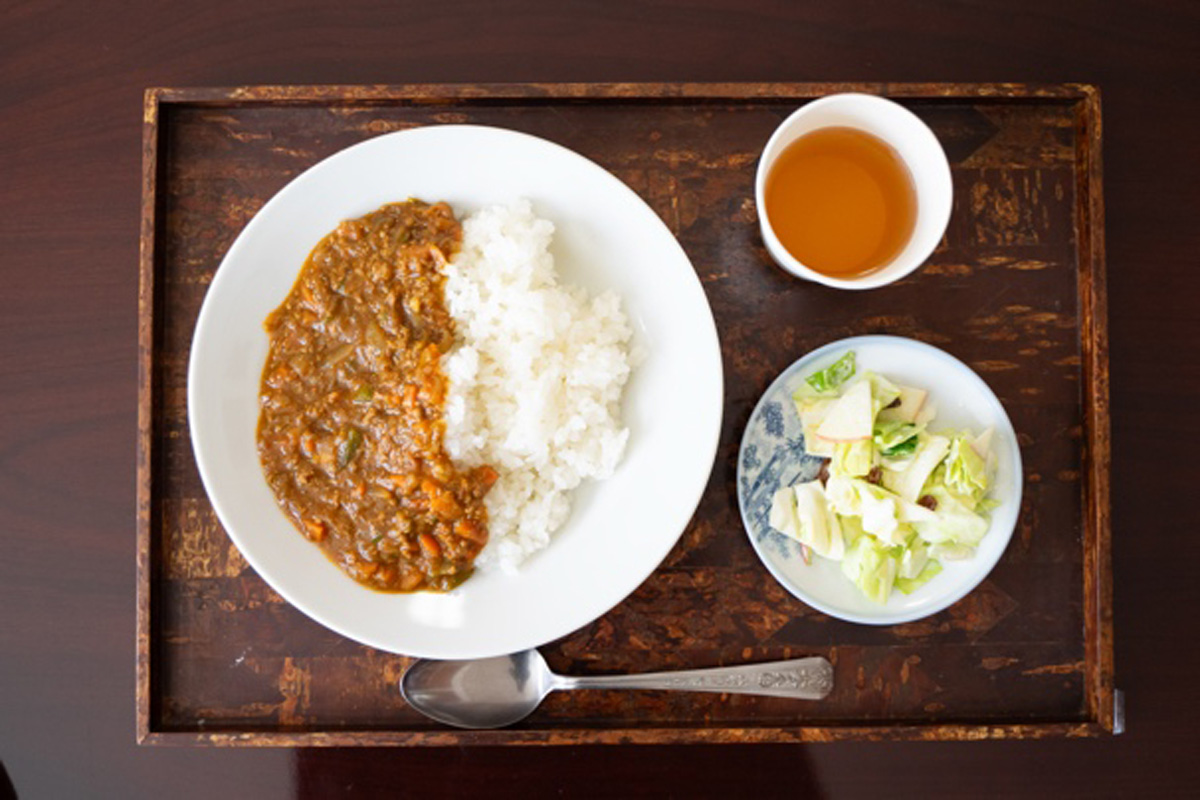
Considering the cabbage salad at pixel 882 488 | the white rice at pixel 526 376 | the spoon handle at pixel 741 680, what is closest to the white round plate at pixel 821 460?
the cabbage salad at pixel 882 488

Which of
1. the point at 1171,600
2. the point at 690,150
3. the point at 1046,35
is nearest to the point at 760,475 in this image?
the point at 690,150

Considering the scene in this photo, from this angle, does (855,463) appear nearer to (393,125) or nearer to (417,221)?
(417,221)

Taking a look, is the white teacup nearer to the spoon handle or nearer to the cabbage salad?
the cabbage salad

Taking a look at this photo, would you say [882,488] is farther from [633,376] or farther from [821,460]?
[633,376]

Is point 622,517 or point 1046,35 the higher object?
point 1046,35

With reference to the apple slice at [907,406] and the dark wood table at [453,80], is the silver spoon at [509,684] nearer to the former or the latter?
the dark wood table at [453,80]

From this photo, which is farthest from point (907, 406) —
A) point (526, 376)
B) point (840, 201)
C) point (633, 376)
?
point (526, 376)

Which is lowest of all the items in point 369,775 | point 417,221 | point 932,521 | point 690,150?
point 369,775
